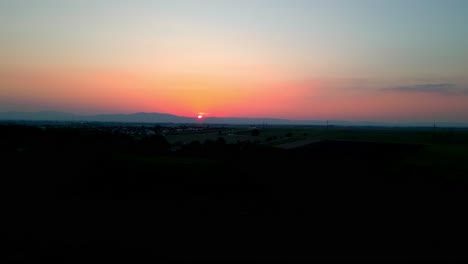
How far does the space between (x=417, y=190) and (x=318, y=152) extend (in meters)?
13.2

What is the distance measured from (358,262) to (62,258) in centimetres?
560

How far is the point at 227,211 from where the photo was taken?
37.2 feet

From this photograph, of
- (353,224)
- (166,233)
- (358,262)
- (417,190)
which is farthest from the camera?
(417,190)

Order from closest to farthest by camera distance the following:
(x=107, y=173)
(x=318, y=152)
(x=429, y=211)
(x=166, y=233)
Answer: (x=166, y=233) → (x=429, y=211) → (x=107, y=173) → (x=318, y=152)

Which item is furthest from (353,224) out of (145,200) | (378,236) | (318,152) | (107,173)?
(318,152)

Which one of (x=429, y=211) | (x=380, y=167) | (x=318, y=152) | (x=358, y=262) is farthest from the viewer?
(x=318, y=152)

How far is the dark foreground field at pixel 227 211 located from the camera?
8.23 metres

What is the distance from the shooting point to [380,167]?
20.2m

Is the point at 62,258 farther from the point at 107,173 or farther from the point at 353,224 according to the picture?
the point at 107,173

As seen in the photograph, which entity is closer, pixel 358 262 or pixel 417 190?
pixel 358 262

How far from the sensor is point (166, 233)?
9266mm

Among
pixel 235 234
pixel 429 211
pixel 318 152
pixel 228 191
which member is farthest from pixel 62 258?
pixel 318 152

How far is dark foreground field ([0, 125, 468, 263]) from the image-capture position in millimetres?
8227

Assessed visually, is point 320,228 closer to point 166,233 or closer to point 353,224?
point 353,224
